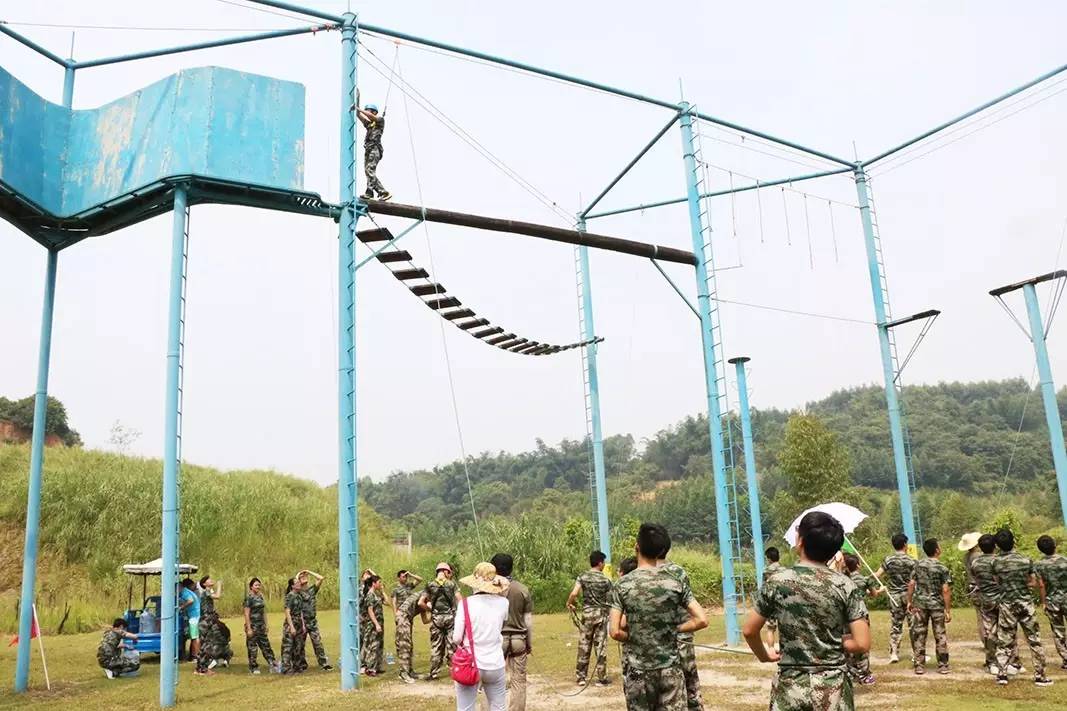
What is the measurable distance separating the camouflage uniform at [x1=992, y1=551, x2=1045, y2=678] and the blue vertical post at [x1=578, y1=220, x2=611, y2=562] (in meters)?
7.57

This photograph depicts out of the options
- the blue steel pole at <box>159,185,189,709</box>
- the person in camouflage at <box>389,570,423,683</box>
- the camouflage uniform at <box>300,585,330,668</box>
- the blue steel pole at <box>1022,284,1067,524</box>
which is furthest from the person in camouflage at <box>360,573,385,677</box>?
the blue steel pole at <box>1022,284,1067,524</box>

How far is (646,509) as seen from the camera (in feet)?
215

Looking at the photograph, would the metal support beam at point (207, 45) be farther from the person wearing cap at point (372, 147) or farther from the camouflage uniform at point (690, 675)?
the camouflage uniform at point (690, 675)

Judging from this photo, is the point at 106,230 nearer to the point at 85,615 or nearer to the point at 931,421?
the point at 85,615

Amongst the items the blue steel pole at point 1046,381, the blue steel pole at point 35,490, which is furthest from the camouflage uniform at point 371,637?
the blue steel pole at point 1046,381

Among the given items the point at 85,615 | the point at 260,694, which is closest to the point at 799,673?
the point at 260,694

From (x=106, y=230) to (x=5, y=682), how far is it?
7.85 metres

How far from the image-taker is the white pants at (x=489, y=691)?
6.91 m

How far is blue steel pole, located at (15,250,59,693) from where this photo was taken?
13.1 metres

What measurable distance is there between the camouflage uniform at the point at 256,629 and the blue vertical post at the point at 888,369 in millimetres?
11434

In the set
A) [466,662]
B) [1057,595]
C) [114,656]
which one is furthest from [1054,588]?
[114,656]

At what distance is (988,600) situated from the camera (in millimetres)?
10641

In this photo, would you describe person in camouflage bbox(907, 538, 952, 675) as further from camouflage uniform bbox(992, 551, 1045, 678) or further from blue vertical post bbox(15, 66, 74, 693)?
blue vertical post bbox(15, 66, 74, 693)

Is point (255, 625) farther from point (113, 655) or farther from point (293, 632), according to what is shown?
point (113, 655)
